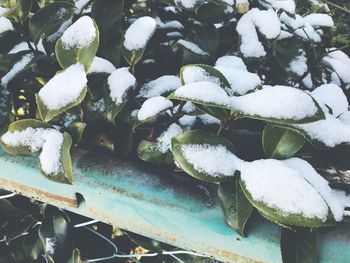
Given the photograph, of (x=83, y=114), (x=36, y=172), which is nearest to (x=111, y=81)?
(x=83, y=114)

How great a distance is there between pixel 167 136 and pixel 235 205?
0.18 meters

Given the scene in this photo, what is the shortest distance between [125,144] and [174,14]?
0.45 metres

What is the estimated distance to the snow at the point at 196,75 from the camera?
0.66 metres

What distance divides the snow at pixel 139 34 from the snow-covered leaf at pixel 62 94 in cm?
12

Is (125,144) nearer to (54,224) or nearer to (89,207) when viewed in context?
(89,207)

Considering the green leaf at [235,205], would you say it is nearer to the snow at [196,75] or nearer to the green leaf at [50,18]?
the snow at [196,75]

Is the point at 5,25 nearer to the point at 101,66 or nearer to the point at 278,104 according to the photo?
the point at 101,66

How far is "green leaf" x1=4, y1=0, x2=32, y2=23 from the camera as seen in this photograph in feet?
2.60

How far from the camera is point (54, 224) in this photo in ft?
3.14

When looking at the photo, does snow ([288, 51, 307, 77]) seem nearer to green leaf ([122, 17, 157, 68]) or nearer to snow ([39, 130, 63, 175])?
green leaf ([122, 17, 157, 68])

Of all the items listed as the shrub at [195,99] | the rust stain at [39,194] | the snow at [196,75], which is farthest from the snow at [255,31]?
the rust stain at [39,194]

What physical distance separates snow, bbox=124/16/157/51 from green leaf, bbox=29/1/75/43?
0.42 ft

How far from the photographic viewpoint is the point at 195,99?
58 cm

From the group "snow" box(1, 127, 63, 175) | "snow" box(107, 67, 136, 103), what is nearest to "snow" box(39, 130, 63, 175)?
"snow" box(1, 127, 63, 175)
